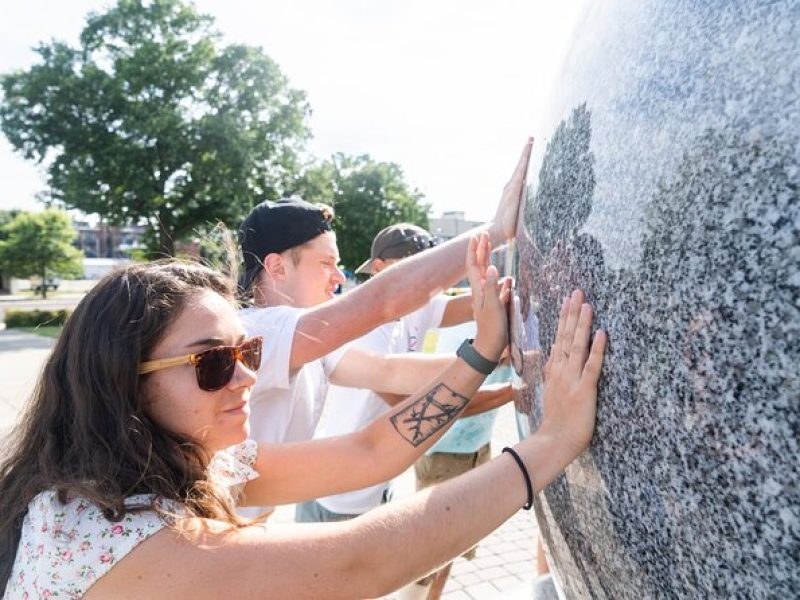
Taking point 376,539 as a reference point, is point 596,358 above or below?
above

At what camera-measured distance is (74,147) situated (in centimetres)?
2603

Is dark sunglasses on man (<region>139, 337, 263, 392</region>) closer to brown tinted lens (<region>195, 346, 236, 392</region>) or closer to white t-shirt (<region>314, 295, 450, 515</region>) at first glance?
brown tinted lens (<region>195, 346, 236, 392</region>)

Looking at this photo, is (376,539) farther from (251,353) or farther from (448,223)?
(448,223)

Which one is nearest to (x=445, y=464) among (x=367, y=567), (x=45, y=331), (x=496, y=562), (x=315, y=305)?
(x=496, y=562)

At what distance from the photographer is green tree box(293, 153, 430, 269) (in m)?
44.1

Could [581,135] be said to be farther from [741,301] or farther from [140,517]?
[140,517]

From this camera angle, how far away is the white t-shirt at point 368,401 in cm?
359

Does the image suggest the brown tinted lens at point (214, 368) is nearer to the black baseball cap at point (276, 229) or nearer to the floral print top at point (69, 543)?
the floral print top at point (69, 543)

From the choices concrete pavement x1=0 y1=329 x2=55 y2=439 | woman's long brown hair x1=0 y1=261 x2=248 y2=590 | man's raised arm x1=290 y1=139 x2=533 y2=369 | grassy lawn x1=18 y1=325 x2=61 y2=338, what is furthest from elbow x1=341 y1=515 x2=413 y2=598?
grassy lawn x1=18 y1=325 x2=61 y2=338

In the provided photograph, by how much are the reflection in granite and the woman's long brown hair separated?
95 centimetres

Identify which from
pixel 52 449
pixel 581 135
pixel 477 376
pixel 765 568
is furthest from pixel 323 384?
pixel 765 568

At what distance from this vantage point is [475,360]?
1.91m

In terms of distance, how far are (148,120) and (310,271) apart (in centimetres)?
2539

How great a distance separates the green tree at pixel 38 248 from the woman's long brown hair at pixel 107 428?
5522cm
